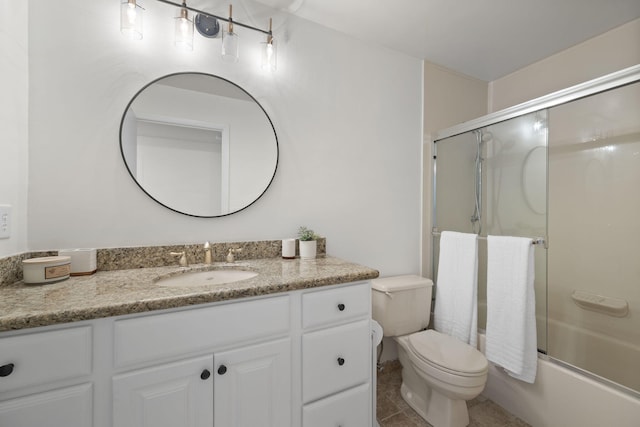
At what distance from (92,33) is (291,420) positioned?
1898 mm

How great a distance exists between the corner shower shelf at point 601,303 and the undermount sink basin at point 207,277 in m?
2.27

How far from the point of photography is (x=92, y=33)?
3.99 feet

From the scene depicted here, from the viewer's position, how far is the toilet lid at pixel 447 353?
1.35m

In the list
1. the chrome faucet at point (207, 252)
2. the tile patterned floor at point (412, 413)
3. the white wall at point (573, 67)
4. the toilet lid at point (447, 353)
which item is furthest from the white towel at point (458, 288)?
the chrome faucet at point (207, 252)

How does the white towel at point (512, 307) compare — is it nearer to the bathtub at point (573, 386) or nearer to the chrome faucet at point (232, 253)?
the bathtub at point (573, 386)

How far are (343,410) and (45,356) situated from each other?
3.55 feet

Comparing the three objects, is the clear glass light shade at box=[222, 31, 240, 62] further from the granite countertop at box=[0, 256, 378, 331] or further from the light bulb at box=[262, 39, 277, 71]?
the granite countertop at box=[0, 256, 378, 331]

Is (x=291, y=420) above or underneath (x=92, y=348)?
underneath

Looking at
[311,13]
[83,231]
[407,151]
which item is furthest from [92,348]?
[407,151]

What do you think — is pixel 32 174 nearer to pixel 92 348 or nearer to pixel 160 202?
pixel 160 202

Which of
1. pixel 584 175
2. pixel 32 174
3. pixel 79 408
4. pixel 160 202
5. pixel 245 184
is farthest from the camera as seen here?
pixel 584 175

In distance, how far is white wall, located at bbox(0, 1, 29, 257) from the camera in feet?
3.28

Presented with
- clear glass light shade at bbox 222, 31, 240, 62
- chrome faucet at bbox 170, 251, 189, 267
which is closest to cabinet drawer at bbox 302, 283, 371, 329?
chrome faucet at bbox 170, 251, 189, 267

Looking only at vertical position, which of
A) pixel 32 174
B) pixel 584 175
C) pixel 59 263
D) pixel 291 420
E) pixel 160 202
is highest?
pixel 584 175
